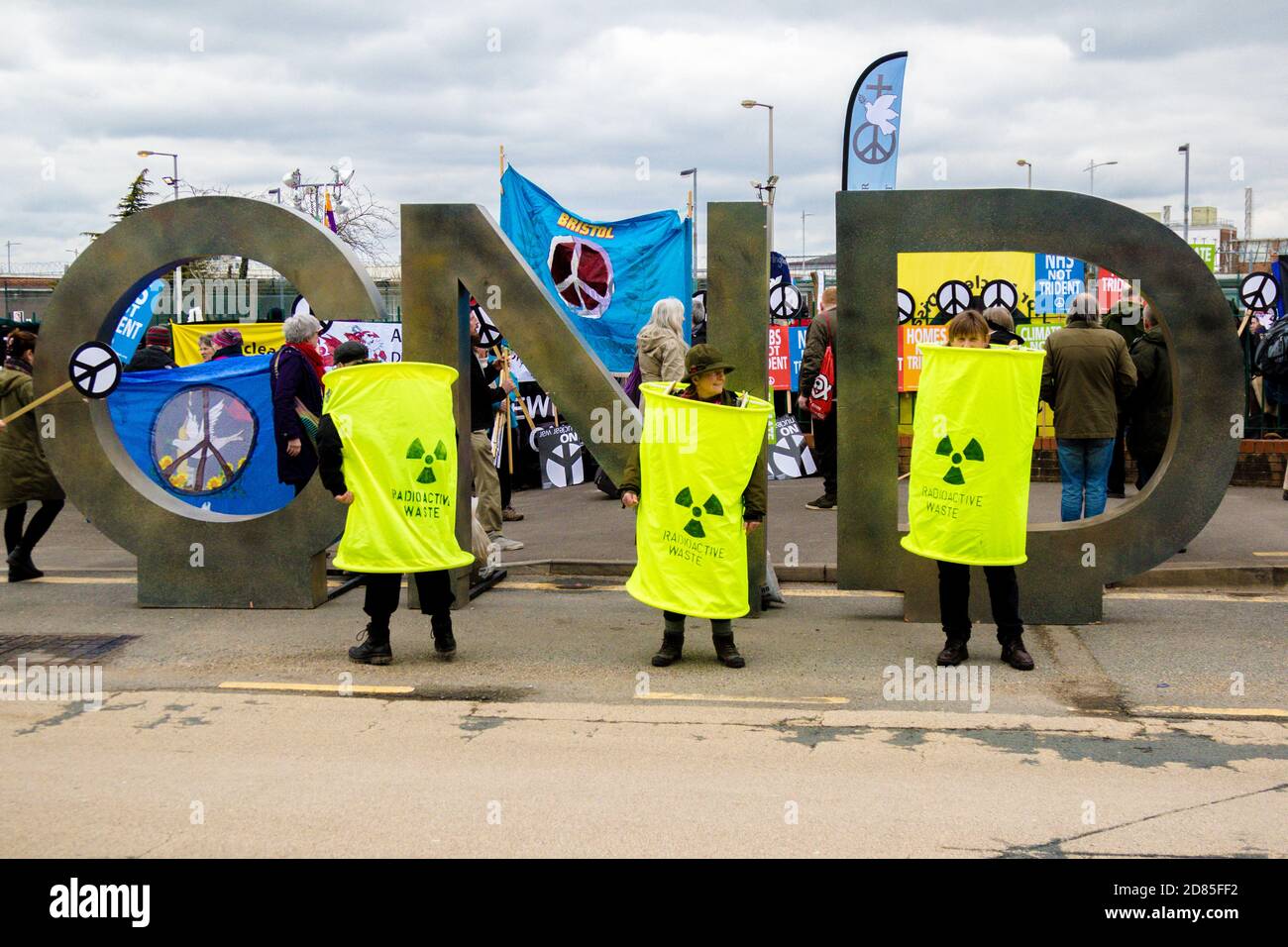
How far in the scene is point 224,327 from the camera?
14.8 metres

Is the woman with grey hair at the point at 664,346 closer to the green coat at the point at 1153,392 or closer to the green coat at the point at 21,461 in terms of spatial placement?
the green coat at the point at 1153,392

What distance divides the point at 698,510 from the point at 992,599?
5.55 feet

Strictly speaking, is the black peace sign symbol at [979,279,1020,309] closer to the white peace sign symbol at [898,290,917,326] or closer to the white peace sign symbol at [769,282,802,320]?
the white peace sign symbol at [898,290,917,326]

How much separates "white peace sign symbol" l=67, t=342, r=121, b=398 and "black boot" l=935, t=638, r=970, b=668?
18.4 feet

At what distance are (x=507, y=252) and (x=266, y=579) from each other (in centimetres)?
272

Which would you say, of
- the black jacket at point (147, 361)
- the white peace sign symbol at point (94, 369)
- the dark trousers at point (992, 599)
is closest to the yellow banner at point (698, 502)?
the dark trousers at point (992, 599)

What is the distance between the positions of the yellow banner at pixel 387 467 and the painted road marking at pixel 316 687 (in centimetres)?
69

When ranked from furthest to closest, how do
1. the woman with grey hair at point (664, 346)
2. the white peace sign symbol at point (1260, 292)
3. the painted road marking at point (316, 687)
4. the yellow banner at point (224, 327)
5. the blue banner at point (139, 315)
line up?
the yellow banner at point (224, 327)
the white peace sign symbol at point (1260, 292)
the blue banner at point (139, 315)
the woman with grey hair at point (664, 346)
the painted road marking at point (316, 687)

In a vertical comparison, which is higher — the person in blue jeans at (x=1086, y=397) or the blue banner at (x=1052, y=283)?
the blue banner at (x=1052, y=283)

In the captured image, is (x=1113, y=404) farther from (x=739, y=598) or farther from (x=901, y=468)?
(x=901, y=468)

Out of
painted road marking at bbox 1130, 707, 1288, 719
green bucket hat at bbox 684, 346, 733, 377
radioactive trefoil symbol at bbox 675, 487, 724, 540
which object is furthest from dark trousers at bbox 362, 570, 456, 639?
painted road marking at bbox 1130, 707, 1288, 719

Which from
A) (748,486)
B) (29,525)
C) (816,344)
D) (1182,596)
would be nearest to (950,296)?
(816,344)

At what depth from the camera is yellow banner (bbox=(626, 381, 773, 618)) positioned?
7078mm

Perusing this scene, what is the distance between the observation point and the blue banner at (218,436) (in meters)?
10.6
